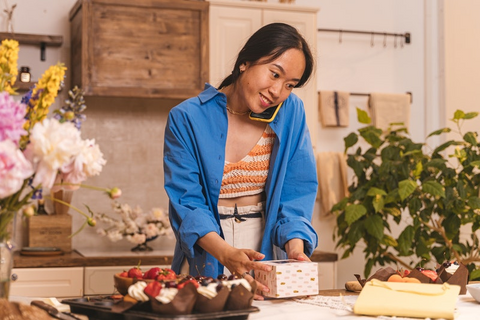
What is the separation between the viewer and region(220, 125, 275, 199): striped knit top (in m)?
1.98

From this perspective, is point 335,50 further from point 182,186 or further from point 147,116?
point 182,186

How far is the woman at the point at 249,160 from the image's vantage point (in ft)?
6.23

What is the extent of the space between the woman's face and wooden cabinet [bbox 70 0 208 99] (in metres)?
1.76

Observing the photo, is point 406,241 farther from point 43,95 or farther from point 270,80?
point 43,95

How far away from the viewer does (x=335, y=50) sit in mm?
4352

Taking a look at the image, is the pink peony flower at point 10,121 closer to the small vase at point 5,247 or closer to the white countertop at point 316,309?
the small vase at point 5,247

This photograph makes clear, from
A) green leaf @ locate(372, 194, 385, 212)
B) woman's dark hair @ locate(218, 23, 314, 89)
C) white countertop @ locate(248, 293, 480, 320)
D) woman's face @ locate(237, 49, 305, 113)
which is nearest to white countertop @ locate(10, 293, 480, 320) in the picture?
white countertop @ locate(248, 293, 480, 320)

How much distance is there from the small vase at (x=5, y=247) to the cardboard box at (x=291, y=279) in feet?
1.96

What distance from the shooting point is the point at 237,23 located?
3.82 m

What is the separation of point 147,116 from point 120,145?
233 mm

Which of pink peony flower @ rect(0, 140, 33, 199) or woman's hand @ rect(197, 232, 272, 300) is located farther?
woman's hand @ rect(197, 232, 272, 300)

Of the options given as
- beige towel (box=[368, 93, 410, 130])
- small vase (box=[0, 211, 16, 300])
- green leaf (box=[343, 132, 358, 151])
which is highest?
beige towel (box=[368, 93, 410, 130])

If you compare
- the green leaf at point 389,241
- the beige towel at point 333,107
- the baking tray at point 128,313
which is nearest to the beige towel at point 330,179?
the beige towel at point 333,107

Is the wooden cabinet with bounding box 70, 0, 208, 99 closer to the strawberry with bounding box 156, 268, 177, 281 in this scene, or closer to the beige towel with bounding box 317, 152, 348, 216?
the beige towel with bounding box 317, 152, 348, 216
